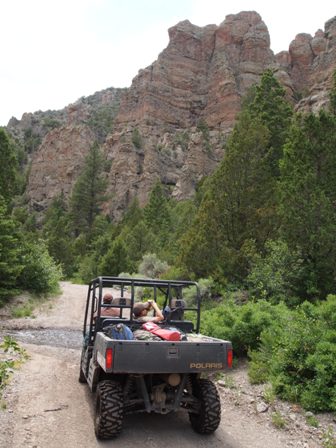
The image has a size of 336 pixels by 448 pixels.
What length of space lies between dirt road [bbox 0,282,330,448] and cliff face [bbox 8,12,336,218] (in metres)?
67.9

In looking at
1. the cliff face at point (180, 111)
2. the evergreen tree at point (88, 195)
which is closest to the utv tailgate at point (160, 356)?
the evergreen tree at point (88, 195)

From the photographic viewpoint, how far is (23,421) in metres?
6.13

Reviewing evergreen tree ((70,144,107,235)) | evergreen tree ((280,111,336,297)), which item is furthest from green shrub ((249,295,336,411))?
evergreen tree ((70,144,107,235))

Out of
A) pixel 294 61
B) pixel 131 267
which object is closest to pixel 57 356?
pixel 131 267

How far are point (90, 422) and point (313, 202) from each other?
10481mm

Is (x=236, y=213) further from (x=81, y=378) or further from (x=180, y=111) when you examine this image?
(x=180, y=111)

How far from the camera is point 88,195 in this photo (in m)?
75.2

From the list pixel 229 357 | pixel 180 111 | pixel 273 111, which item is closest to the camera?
pixel 229 357

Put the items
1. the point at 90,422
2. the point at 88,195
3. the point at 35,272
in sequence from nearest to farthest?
the point at 90,422, the point at 35,272, the point at 88,195

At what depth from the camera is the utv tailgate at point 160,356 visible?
5.37 meters

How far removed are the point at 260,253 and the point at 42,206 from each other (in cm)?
7975

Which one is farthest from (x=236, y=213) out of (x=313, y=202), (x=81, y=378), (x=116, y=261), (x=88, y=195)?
(x=88, y=195)

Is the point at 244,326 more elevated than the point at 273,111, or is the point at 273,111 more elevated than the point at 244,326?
the point at 273,111

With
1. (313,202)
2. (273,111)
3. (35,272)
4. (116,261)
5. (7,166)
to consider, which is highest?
(273,111)
